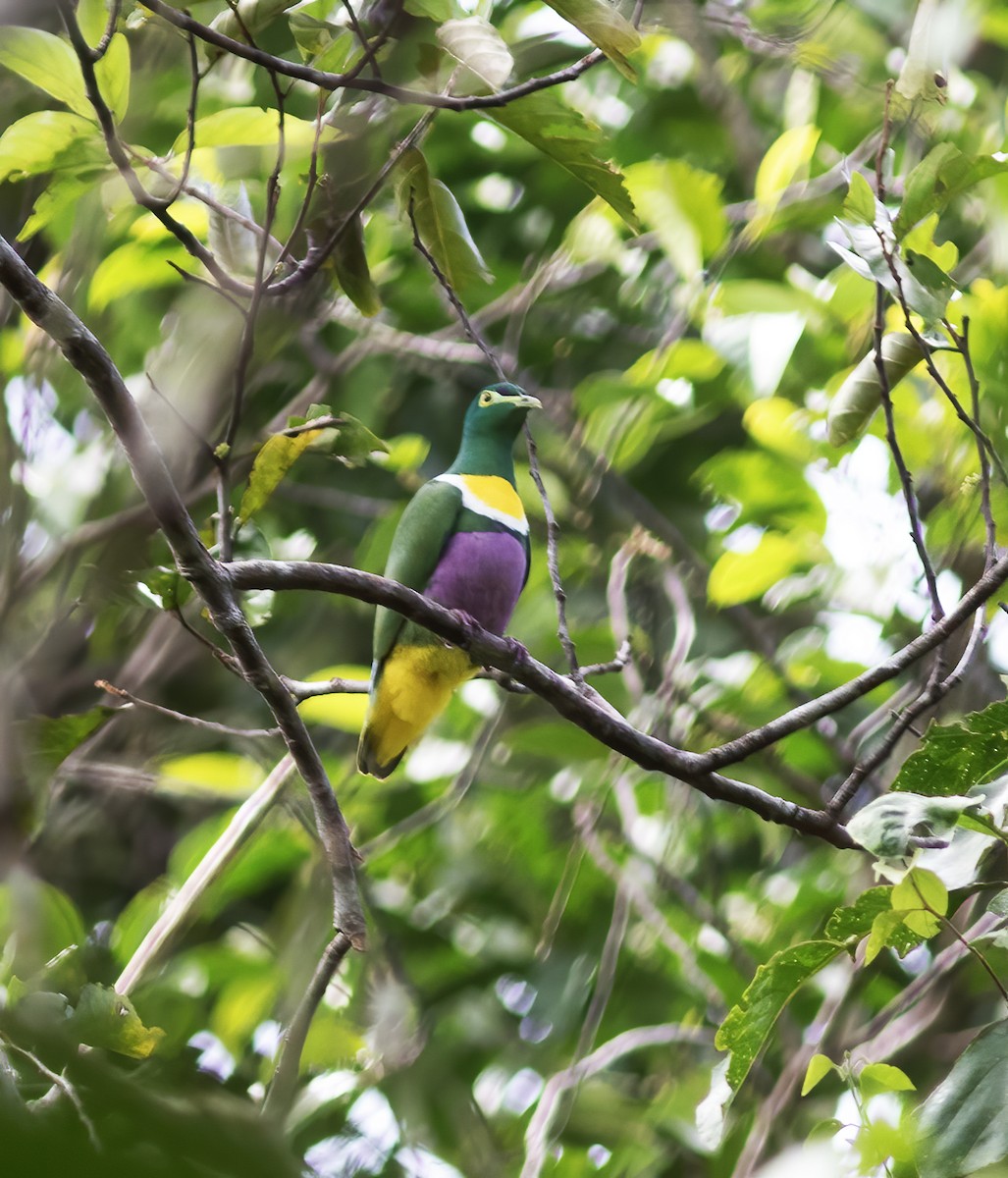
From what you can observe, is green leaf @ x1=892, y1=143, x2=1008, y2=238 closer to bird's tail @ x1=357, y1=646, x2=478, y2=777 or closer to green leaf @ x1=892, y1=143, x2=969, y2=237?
green leaf @ x1=892, y1=143, x2=969, y2=237

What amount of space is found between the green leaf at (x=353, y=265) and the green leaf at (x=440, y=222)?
10cm

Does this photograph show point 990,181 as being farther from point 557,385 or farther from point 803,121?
point 557,385

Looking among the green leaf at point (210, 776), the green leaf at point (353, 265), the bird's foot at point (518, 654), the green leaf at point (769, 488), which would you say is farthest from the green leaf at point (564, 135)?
the green leaf at point (210, 776)

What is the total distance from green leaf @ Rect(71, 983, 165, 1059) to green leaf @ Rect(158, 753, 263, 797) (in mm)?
1543

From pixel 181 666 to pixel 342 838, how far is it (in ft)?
5.22

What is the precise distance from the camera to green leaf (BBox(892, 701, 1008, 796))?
1.87 metres

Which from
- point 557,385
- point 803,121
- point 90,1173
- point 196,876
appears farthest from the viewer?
point 557,385

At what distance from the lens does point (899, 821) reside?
59.6 inches

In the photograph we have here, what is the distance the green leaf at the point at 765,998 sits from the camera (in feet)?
5.87

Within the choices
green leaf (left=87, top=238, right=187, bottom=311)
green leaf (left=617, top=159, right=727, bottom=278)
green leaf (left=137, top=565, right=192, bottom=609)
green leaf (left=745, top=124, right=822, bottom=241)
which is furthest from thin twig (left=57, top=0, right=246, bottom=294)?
green leaf (left=745, top=124, right=822, bottom=241)

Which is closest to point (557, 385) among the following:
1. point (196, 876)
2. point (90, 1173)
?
point (196, 876)

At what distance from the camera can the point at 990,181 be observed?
2863 millimetres

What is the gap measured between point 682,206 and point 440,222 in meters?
1.26

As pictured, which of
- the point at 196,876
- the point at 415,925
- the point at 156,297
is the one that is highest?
the point at 156,297
